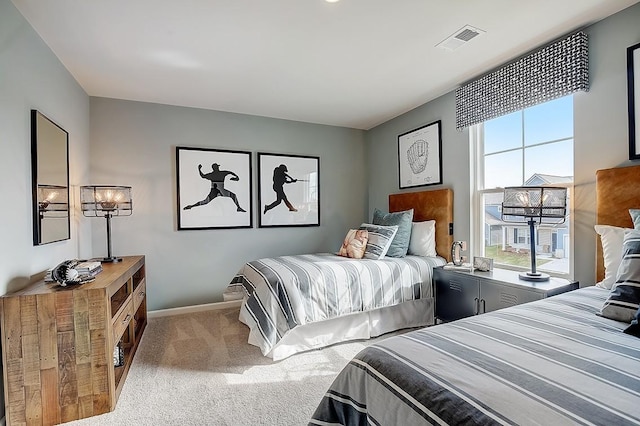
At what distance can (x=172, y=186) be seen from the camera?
12.4 ft

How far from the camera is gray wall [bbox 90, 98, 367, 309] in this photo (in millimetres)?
3516

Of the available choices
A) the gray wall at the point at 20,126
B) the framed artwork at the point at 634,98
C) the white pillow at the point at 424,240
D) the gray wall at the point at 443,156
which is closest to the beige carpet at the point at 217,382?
the gray wall at the point at 20,126

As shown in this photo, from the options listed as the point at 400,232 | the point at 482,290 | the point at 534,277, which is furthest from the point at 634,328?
the point at 400,232

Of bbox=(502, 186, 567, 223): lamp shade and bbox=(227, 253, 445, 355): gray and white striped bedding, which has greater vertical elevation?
bbox=(502, 186, 567, 223): lamp shade

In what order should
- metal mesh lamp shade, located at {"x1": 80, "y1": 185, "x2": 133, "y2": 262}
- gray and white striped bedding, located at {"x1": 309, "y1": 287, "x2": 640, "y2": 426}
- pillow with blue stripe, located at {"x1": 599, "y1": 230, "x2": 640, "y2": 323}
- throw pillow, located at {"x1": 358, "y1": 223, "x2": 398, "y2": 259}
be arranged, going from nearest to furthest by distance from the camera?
gray and white striped bedding, located at {"x1": 309, "y1": 287, "x2": 640, "y2": 426}, pillow with blue stripe, located at {"x1": 599, "y1": 230, "x2": 640, "y2": 323}, metal mesh lamp shade, located at {"x1": 80, "y1": 185, "x2": 133, "y2": 262}, throw pillow, located at {"x1": 358, "y1": 223, "x2": 398, "y2": 259}

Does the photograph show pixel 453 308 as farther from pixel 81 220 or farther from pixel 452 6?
pixel 81 220

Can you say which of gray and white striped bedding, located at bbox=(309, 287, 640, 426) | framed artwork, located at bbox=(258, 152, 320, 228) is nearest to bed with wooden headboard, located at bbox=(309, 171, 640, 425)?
gray and white striped bedding, located at bbox=(309, 287, 640, 426)

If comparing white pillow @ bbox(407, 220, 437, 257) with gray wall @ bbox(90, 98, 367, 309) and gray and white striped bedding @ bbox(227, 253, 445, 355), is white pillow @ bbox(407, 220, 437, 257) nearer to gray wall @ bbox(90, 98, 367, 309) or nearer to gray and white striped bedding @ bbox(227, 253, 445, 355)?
gray and white striped bedding @ bbox(227, 253, 445, 355)

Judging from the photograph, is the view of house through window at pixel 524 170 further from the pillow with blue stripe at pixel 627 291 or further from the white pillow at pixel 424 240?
the pillow with blue stripe at pixel 627 291

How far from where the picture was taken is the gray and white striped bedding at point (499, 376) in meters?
0.80

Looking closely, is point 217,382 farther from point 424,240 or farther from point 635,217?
point 635,217

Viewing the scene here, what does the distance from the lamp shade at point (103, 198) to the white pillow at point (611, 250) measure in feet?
12.3

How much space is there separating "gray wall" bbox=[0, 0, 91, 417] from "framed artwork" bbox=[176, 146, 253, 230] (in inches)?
52.3

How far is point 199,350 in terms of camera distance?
2746 mm
